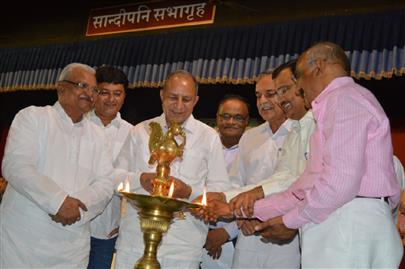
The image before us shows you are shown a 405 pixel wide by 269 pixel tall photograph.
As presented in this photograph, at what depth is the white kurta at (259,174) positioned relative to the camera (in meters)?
3.23

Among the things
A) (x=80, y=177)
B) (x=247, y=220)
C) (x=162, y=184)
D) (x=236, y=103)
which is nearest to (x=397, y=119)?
(x=236, y=103)

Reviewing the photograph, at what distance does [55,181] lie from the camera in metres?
3.31

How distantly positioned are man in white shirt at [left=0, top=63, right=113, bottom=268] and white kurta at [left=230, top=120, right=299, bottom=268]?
90cm

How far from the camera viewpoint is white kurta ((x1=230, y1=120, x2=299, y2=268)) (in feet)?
10.6

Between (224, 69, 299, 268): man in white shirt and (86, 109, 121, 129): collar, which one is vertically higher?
(86, 109, 121, 129): collar

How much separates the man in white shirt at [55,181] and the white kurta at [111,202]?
0.24 meters

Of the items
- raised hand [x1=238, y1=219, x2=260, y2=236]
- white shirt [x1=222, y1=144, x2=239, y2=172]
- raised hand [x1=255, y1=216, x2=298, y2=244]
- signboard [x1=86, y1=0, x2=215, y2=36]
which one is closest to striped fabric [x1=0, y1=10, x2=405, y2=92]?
signboard [x1=86, y1=0, x2=215, y2=36]

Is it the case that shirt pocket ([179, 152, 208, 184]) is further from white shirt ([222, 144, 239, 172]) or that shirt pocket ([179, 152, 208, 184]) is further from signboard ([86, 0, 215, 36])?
signboard ([86, 0, 215, 36])

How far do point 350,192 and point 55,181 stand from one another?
187cm

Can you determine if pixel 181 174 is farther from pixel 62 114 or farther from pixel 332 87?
pixel 332 87

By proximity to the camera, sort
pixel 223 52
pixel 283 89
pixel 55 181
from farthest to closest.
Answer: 1. pixel 223 52
2. pixel 283 89
3. pixel 55 181

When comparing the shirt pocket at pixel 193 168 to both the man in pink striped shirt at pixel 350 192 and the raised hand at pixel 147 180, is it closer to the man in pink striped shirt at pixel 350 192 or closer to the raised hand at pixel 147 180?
the raised hand at pixel 147 180

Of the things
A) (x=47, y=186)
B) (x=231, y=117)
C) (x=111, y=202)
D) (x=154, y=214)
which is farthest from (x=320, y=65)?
(x=111, y=202)

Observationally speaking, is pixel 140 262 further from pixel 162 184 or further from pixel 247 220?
pixel 247 220
